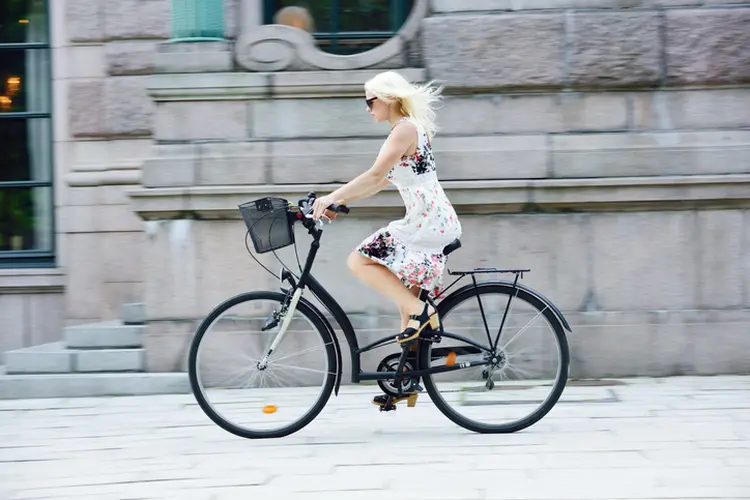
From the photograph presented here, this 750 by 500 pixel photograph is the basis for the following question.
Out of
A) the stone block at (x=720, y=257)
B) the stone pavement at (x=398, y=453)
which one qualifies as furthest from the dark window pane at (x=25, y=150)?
the stone block at (x=720, y=257)

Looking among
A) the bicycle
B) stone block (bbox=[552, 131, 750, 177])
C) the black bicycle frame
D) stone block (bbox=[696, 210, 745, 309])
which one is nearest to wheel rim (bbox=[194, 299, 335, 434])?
the bicycle

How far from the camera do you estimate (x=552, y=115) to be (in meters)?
6.89

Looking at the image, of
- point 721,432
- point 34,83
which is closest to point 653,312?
point 721,432

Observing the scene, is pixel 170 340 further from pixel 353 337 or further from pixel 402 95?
pixel 402 95

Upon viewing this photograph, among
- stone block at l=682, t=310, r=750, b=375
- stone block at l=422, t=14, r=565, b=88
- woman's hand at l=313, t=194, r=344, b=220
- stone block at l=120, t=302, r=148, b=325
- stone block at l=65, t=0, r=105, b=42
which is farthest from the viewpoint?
stone block at l=65, t=0, r=105, b=42

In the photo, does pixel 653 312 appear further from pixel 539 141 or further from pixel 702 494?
pixel 702 494

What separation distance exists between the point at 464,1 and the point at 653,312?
255 cm

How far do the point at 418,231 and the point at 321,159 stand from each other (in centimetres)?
197

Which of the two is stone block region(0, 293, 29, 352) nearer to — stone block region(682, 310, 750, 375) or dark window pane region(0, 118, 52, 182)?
dark window pane region(0, 118, 52, 182)

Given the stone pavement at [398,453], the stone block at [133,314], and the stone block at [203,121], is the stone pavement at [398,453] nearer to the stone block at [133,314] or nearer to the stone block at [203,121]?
the stone block at [133,314]

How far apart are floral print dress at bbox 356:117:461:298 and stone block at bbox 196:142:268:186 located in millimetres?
2002

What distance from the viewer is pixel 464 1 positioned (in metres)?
6.92

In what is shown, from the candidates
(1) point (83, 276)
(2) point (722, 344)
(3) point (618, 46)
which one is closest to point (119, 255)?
(1) point (83, 276)

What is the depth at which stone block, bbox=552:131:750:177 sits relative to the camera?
675cm
